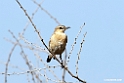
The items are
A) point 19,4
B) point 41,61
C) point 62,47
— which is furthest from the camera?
point 62,47

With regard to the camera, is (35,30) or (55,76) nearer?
(55,76)

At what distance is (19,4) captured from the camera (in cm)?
413

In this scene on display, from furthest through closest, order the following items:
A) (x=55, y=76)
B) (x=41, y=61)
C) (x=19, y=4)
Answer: (x=19, y=4)
(x=41, y=61)
(x=55, y=76)

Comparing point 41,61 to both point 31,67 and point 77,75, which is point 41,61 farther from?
point 77,75

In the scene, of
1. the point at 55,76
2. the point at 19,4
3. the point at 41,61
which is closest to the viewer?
the point at 55,76

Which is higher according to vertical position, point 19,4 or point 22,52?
point 19,4

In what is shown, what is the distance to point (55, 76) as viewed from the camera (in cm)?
359

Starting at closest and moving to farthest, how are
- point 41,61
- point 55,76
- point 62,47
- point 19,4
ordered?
point 55,76, point 41,61, point 19,4, point 62,47

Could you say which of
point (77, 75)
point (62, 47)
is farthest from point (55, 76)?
point (62, 47)

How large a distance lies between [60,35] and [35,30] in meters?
2.68

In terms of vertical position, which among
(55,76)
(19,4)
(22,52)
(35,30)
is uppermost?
(19,4)

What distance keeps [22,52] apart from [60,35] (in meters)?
2.92

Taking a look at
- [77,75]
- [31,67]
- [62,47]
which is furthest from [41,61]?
[62,47]

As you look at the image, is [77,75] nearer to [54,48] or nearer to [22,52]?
[22,52]
